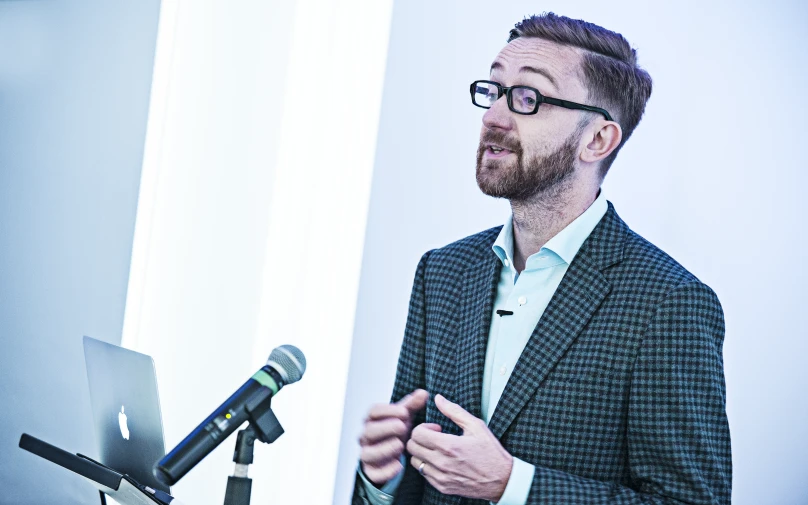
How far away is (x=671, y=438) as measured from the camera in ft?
4.88

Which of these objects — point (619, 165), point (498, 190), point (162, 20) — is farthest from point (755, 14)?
point (162, 20)

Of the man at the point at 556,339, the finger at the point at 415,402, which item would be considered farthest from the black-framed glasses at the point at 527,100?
the finger at the point at 415,402

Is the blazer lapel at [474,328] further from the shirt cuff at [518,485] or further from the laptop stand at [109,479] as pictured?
the laptop stand at [109,479]

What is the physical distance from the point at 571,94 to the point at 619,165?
3.69ft

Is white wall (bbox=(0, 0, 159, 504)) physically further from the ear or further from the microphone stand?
the ear

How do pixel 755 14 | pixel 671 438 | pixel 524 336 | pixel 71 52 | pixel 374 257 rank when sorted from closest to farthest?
pixel 671 438
pixel 524 336
pixel 71 52
pixel 755 14
pixel 374 257

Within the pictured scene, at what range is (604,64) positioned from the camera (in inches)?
72.6

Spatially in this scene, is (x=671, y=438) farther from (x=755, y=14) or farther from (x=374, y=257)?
(x=755, y=14)

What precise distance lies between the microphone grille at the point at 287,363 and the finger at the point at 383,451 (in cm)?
25

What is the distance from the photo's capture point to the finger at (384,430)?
5.09ft

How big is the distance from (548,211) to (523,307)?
0.75 feet

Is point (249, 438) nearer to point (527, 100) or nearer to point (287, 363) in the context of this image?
point (287, 363)

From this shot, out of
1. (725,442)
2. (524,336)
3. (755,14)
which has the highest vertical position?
(755,14)

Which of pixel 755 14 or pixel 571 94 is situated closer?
pixel 571 94
